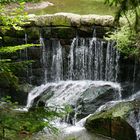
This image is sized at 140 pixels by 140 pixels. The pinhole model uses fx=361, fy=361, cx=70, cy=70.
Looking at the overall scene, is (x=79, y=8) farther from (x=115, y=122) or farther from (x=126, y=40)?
(x=115, y=122)

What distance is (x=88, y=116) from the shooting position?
13.5m

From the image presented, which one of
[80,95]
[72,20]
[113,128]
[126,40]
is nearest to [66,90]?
[80,95]

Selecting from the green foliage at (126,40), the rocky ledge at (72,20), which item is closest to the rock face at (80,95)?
the green foliage at (126,40)

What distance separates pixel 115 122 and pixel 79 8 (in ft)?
44.4

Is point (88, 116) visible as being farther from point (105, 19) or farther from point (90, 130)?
point (105, 19)

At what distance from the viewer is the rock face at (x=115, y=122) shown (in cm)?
1170

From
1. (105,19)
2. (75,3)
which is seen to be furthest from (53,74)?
(75,3)

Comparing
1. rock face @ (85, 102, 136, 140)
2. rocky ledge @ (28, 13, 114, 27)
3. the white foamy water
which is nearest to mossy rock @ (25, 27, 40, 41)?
rocky ledge @ (28, 13, 114, 27)

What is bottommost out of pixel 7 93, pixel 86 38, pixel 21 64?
pixel 7 93

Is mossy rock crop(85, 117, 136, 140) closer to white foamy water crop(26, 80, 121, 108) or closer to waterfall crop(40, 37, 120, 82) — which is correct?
white foamy water crop(26, 80, 121, 108)

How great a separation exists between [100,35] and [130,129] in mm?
Answer: 5350

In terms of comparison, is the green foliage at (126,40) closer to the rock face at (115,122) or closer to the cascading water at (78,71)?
the cascading water at (78,71)

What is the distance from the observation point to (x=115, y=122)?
1185cm

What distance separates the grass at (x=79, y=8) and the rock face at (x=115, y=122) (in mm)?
10475
